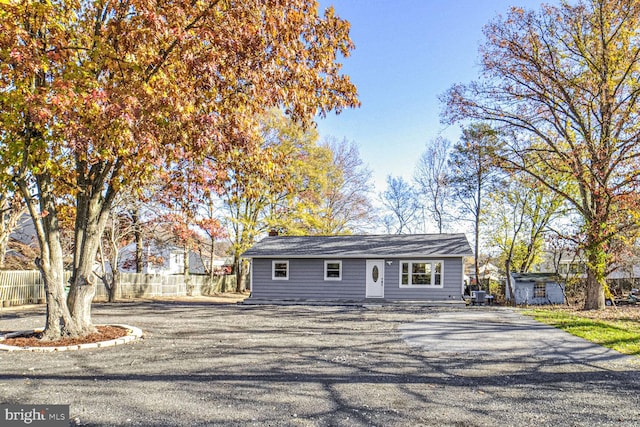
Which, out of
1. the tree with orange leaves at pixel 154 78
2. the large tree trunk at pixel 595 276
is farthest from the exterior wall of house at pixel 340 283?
the tree with orange leaves at pixel 154 78

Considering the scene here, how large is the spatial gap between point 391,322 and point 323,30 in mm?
8283

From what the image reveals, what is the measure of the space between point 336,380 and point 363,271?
1561 cm

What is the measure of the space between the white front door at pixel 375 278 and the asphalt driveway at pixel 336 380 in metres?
10.5

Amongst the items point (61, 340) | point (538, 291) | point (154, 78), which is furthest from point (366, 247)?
point (154, 78)

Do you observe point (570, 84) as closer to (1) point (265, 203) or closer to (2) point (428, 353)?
(2) point (428, 353)

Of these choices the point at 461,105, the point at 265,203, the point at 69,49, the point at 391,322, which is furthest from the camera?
the point at 265,203

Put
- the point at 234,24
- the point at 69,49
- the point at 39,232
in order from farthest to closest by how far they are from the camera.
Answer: the point at 39,232
the point at 69,49
the point at 234,24

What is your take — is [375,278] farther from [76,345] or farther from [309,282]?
[76,345]

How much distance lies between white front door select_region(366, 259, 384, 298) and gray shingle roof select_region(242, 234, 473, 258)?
1.64 ft

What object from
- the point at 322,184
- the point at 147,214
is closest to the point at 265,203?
the point at 322,184

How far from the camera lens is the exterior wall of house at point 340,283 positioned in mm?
20719

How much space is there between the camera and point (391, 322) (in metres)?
13.0

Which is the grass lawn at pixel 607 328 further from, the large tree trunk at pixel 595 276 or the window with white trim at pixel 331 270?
the window with white trim at pixel 331 270

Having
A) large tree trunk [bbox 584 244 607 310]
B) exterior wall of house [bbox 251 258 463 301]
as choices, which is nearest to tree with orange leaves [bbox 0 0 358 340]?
large tree trunk [bbox 584 244 607 310]
